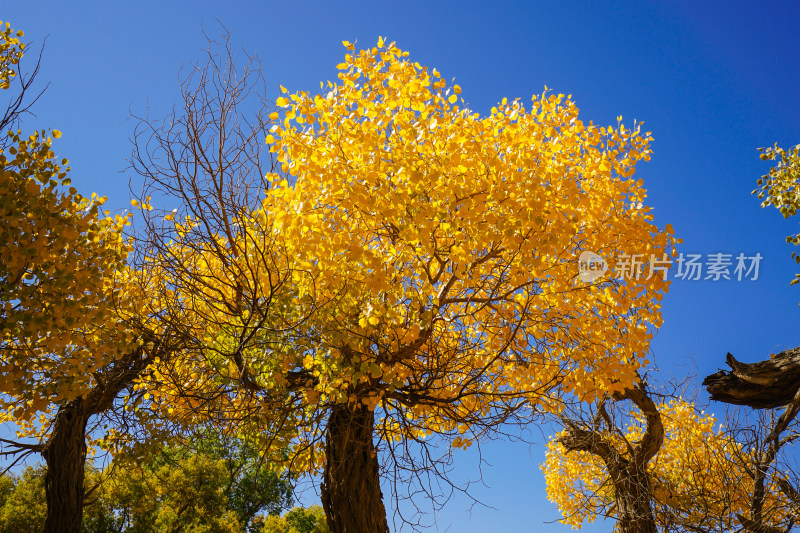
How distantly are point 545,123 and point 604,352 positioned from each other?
2602 mm

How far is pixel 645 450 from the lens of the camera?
912cm

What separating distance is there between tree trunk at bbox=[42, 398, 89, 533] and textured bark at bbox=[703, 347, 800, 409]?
9.23 metres

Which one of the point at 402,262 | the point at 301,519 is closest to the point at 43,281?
the point at 402,262

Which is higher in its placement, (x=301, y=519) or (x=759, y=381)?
(x=301, y=519)

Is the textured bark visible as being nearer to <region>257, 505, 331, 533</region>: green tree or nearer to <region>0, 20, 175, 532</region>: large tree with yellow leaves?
<region>0, 20, 175, 532</region>: large tree with yellow leaves

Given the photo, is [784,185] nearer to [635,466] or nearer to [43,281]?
[635,466]

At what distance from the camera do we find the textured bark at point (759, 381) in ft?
25.5

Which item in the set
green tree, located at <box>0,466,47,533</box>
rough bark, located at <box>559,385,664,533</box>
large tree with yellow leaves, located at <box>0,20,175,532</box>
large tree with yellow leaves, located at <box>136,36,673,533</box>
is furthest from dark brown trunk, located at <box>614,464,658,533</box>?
green tree, located at <box>0,466,47,533</box>

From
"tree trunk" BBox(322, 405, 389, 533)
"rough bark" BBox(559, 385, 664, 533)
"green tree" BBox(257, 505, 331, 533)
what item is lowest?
"tree trunk" BBox(322, 405, 389, 533)

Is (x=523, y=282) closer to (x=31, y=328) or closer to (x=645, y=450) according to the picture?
(x=31, y=328)

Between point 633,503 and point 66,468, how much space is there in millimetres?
8629

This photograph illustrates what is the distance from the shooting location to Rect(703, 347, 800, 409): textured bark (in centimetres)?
776

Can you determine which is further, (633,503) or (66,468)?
(633,503)

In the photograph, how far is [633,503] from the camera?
29.1ft
